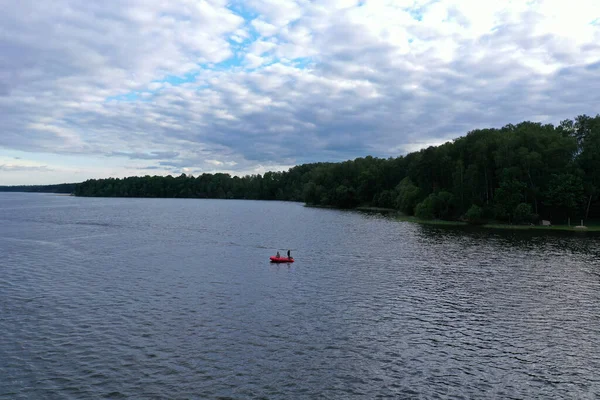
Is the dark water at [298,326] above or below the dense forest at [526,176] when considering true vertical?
below

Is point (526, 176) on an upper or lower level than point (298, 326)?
upper

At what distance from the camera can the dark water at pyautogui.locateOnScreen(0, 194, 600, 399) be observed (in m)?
22.5

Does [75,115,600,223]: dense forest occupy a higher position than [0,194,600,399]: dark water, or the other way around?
[75,115,600,223]: dense forest

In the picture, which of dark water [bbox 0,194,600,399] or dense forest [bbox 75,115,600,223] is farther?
dense forest [bbox 75,115,600,223]

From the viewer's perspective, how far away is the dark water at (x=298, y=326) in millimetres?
22484

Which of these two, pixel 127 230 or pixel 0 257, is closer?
pixel 0 257

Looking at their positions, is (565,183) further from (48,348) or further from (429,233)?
(48,348)

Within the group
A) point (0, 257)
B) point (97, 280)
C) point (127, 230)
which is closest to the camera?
point (97, 280)

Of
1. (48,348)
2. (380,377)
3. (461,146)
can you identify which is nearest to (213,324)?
(48,348)

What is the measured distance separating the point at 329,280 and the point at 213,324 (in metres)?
18.7

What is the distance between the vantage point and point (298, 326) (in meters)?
31.3

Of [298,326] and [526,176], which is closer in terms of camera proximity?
[298,326]

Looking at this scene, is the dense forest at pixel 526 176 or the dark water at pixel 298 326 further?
the dense forest at pixel 526 176

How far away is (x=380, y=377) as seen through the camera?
915 inches
